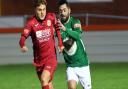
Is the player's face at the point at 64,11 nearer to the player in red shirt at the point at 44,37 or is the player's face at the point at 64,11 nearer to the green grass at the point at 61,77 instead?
the player in red shirt at the point at 44,37

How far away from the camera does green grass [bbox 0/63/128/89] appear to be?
532 inches

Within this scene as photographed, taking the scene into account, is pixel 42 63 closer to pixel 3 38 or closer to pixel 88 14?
pixel 3 38

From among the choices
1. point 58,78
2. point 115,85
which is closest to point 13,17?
point 58,78

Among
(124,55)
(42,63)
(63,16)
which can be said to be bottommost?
(124,55)

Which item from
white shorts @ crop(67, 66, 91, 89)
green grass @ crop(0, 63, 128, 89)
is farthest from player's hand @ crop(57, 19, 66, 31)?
green grass @ crop(0, 63, 128, 89)

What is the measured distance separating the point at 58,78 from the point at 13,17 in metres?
6.12

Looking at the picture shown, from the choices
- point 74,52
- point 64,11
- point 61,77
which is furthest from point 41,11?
point 61,77

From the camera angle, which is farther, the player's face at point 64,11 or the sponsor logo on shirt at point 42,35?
the sponsor logo on shirt at point 42,35

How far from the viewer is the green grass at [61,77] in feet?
44.3

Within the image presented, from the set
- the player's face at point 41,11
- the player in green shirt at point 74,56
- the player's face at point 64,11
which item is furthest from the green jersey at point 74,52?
the player's face at point 41,11

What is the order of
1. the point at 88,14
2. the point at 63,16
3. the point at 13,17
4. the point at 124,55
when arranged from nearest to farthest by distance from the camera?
the point at 63,16 → the point at 124,55 → the point at 13,17 → the point at 88,14

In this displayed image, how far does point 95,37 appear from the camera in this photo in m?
18.4

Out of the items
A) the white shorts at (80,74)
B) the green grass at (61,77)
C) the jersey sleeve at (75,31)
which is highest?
the jersey sleeve at (75,31)

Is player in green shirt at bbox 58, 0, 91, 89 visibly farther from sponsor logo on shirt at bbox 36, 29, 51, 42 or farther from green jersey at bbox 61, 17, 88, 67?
sponsor logo on shirt at bbox 36, 29, 51, 42
